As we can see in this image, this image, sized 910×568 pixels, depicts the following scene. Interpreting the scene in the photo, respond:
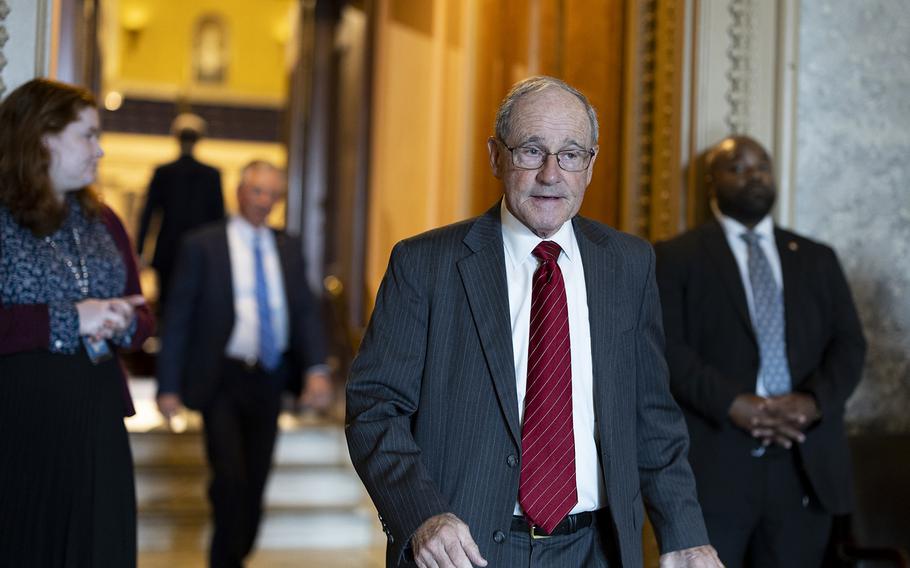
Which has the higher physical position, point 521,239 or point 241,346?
point 521,239

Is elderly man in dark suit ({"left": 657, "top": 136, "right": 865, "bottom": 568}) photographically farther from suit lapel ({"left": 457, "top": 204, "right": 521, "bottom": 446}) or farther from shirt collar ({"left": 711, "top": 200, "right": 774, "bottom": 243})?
suit lapel ({"left": 457, "top": 204, "right": 521, "bottom": 446})

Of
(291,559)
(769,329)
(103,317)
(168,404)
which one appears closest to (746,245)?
(769,329)

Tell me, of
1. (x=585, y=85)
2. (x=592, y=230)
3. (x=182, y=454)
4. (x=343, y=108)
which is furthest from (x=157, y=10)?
(x=592, y=230)

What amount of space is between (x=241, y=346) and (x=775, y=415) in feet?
8.29

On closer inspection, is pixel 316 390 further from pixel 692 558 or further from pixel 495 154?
pixel 692 558

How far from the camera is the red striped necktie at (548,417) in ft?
7.62

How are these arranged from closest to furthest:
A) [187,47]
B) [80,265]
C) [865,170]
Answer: [80,265], [865,170], [187,47]

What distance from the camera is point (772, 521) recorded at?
12.9 feet

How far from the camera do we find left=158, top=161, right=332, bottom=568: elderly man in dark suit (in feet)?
16.8

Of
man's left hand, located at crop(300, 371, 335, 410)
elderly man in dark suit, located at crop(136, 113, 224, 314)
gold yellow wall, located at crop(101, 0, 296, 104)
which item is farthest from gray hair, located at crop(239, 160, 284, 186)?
gold yellow wall, located at crop(101, 0, 296, 104)

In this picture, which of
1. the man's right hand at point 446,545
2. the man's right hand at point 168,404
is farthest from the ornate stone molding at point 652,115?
the man's right hand at point 446,545

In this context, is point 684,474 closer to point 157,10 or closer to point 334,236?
point 334,236

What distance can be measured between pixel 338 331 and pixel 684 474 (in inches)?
262

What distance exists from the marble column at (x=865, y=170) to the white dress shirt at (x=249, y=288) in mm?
2406
